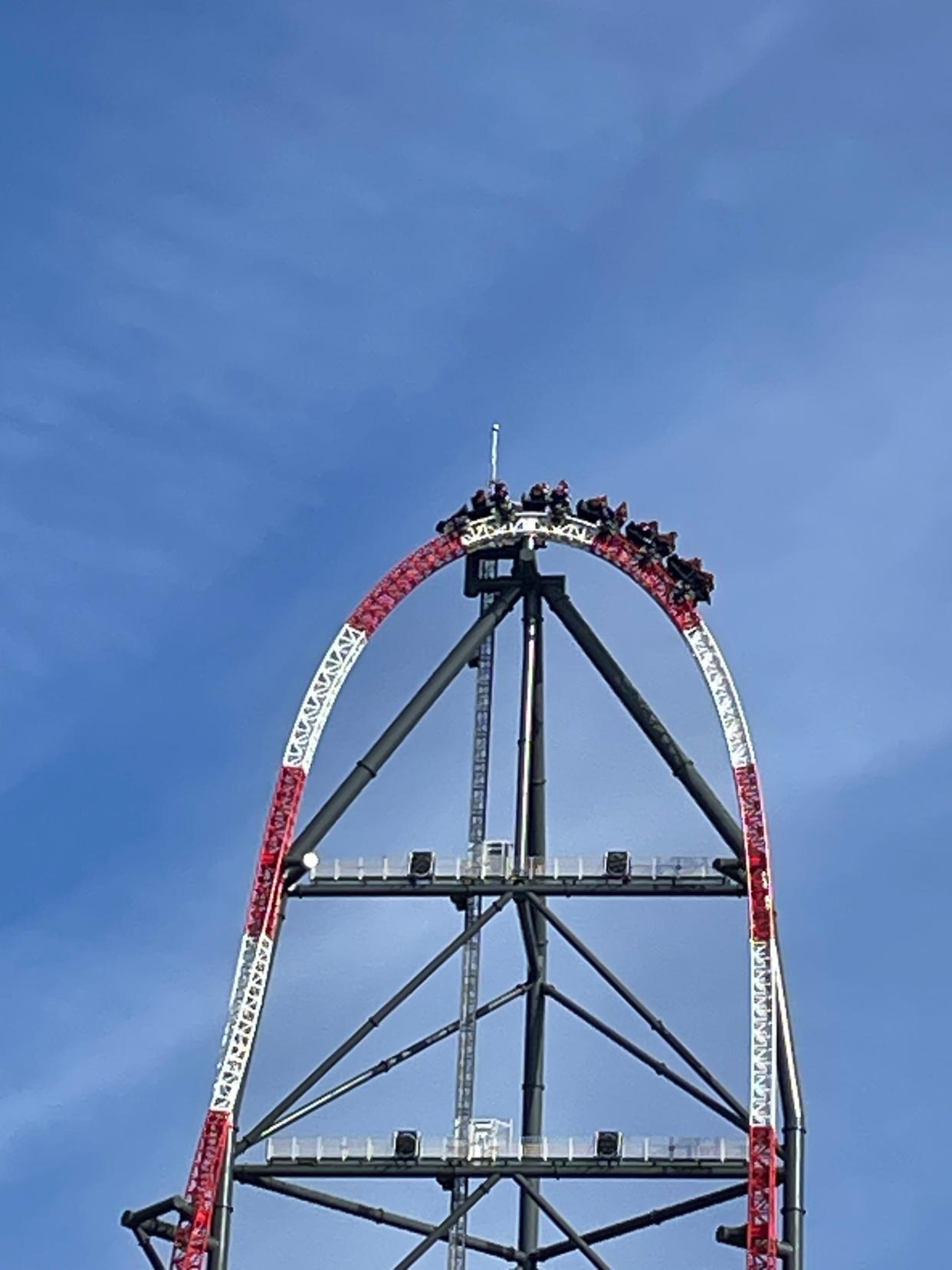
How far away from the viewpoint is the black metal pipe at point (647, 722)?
5182 inches

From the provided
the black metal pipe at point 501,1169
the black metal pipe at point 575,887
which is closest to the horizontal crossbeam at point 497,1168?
the black metal pipe at point 501,1169

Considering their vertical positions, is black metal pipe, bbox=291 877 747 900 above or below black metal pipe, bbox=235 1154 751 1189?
above

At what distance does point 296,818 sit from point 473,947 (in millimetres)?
7421

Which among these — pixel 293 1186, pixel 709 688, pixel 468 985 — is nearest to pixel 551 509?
pixel 709 688

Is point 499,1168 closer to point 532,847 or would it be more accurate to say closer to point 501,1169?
point 501,1169

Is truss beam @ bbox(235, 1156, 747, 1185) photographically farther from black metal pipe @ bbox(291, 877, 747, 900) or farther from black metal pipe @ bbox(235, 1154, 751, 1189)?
black metal pipe @ bbox(291, 877, 747, 900)

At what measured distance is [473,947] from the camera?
5207 inches

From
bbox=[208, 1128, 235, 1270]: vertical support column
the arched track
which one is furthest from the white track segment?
bbox=[208, 1128, 235, 1270]: vertical support column

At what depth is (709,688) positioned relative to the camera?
134750 millimetres

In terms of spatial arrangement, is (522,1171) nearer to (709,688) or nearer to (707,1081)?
(707,1081)

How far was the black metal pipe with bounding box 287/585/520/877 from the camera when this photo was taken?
5217 inches

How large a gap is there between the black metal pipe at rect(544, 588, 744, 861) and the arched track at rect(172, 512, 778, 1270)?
0.84 m

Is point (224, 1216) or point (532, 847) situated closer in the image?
point (224, 1216)

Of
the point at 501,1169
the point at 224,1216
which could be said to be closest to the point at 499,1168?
the point at 501,1169
